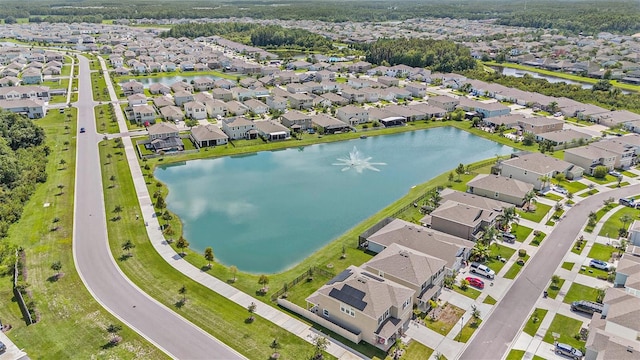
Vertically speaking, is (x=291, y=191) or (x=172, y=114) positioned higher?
(x=172, y=114)

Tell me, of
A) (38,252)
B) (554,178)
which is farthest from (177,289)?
(554,178)

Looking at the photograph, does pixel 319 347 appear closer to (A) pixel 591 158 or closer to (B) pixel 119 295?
(B) pixel 119 295

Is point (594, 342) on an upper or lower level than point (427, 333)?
upper

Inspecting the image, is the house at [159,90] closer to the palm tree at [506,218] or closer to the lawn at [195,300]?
the lawn at [195,300]

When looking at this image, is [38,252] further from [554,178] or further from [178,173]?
[554,178]

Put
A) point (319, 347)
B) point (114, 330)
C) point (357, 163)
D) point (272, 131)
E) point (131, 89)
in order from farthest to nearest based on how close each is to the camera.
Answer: point (131, 89) → point (272, 131) → point (357, 163) → point (114, 330) → point (319, 347)

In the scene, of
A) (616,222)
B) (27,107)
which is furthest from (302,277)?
(27,107)

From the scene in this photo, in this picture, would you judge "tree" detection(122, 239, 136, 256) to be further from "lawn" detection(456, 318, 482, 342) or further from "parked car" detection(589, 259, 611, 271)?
"parked car" detection(589, 259, 611, 271)
